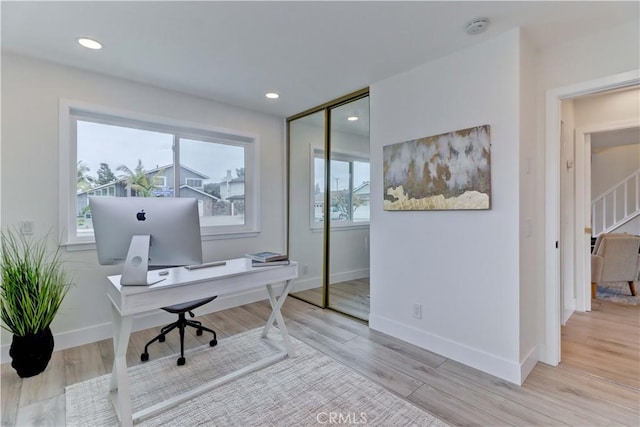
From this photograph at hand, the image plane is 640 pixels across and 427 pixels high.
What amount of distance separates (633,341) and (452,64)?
2.94 m

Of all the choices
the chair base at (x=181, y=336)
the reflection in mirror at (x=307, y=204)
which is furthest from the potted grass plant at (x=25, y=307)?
the reflection in mirror at (x=307, y=204)

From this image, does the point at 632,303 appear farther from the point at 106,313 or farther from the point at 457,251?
the point at 106,313

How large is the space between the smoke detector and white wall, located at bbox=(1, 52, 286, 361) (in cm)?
279

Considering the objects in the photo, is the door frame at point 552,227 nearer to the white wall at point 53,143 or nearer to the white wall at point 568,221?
the white wall at point 568,221

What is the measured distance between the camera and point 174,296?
1865 millimetres

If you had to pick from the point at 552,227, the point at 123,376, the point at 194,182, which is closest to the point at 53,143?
the point at 194,182

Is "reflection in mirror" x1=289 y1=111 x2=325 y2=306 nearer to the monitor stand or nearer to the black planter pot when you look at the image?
the monitor stand

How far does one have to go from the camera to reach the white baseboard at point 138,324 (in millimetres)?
2605

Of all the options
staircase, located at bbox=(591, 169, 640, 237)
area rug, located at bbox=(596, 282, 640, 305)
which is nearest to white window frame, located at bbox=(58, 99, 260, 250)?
area rug, located at bbox=(596, 282, 640, 305)

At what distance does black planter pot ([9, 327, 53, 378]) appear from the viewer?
2.14 meters

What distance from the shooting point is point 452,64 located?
2.41m

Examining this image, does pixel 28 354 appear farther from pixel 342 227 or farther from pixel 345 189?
pixel 345 189

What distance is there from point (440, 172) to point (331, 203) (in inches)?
60.7

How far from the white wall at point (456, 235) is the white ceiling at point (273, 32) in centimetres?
23
